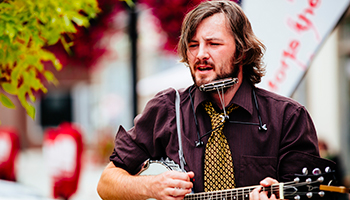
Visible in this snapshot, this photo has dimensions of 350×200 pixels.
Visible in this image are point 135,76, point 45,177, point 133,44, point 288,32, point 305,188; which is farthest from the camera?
point 45,177

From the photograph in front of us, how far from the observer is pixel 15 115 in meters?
16.7

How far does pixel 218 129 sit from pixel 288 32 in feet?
2.71

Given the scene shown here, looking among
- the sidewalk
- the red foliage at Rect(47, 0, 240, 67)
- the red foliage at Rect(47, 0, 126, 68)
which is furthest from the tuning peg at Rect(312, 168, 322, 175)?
the sidewalk

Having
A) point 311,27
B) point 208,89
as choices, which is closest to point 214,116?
point 208,89

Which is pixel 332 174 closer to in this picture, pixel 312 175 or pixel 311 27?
pixel 312 175

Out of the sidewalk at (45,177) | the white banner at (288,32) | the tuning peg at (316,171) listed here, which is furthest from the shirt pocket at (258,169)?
the sidewalk at (45,177)

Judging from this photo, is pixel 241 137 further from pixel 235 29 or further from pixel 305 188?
pixel 235 29

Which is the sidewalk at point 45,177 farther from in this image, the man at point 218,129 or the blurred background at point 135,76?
the man at point 218,129

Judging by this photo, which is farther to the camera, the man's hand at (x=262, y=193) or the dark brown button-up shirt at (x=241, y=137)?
the dark brown button-up shirt at (x=241, y=137)

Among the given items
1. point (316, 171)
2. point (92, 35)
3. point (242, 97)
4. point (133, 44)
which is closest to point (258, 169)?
point (316, 171)

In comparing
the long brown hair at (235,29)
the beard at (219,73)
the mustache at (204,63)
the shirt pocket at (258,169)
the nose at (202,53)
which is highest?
the long brown hair at (235,29)

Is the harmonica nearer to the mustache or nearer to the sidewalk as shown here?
the mustache

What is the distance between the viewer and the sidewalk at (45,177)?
8000 mm

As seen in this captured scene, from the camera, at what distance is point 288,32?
2.51 metres
